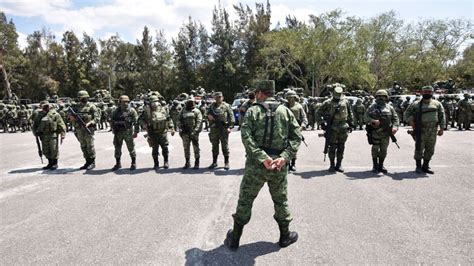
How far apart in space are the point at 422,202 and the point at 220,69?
4041 cm

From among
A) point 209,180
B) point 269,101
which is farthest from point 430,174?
point 269,101

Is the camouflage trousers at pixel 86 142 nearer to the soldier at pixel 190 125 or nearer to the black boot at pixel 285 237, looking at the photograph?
the soldier at pixel 190 125

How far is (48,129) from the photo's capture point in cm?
888

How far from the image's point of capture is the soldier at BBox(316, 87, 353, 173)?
7.98m

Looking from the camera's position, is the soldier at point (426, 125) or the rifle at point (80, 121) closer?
the soldier at point (426, 125)

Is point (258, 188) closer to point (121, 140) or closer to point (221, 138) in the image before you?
point (221, 138)

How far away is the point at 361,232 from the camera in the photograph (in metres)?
4.51

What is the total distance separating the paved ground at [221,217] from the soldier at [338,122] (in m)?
0.49

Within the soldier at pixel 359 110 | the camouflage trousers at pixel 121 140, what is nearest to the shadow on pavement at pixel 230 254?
the camouflage trousers at pixel 121 140

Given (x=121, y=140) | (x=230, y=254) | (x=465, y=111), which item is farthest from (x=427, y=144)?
(x=465, y=111)

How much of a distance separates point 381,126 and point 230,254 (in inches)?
206

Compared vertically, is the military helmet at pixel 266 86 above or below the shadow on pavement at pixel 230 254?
above

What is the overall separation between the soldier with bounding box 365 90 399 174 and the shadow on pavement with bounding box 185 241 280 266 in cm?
462

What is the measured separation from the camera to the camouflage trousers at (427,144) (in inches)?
304
